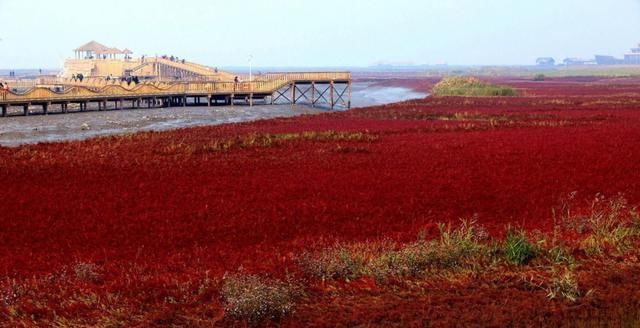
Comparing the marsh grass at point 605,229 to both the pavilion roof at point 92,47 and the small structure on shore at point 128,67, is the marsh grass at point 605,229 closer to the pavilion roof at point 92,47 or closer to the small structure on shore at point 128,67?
the small structure on shore at point 128,67

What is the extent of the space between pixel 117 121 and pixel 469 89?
48549 mm

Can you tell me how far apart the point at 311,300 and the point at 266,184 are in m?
11.2

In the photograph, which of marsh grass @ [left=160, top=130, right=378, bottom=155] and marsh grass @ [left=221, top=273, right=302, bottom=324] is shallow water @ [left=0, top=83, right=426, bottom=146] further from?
marsh grass @ [left=221, top=273, right=302, bottom=324]

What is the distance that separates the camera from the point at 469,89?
89.7 meters

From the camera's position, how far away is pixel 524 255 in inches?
489

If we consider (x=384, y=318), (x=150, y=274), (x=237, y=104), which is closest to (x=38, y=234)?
(x=150, y=274)

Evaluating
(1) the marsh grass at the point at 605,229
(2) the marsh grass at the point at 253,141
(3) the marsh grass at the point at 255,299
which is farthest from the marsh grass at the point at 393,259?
(2) the marsh grass at the point at 253,141

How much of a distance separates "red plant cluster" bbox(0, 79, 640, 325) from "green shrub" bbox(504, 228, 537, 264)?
5.10 feet

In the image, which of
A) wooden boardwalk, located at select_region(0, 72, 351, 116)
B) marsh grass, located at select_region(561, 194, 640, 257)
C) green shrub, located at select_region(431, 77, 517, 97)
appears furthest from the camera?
green shrub, located at select_region(431, 77, 517, 97)

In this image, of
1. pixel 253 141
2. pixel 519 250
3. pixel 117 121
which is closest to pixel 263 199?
pixel 519 250

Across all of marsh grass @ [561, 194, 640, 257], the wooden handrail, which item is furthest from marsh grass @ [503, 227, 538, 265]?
the wooden handrail

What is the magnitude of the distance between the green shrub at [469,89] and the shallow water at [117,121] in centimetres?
2346

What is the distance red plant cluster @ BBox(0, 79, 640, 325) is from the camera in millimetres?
11656

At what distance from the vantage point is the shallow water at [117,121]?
43366 millimetres
